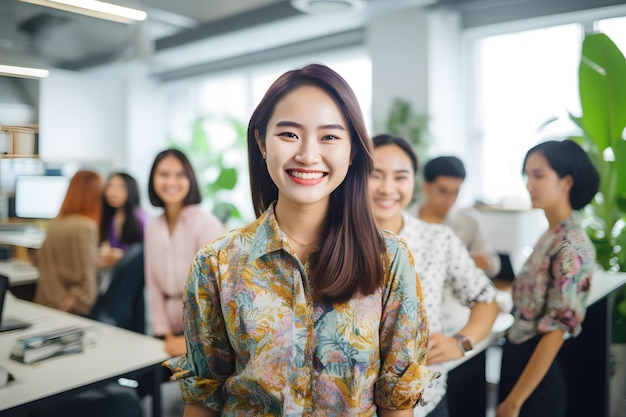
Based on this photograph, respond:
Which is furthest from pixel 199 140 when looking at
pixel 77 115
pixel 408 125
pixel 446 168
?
pixel 77 115

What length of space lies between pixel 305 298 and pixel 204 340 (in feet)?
0.72

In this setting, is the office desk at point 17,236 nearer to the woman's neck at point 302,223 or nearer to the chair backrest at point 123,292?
the chair backrest at point 123,292

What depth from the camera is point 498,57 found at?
4.78 metres

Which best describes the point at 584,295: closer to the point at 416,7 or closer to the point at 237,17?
the point at 416,7

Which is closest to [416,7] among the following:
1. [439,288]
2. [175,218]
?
[175,218]

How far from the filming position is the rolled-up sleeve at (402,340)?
104 cm

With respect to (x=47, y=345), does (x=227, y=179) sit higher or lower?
higher

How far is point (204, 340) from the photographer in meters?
1.05

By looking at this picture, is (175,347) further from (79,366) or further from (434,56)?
(434,56)

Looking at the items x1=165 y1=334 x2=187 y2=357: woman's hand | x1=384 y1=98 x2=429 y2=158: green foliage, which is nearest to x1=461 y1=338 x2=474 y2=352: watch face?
x1=165 y1=334 x2=187 y2=357: woman's hand

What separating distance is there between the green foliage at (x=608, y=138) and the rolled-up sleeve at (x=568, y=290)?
118 cm

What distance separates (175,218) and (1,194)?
0.99 metres

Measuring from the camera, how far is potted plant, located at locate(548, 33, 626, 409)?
278 cm

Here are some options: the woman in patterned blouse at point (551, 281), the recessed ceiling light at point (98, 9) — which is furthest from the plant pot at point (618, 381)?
the recessed ceiling light at point (98, 9)
